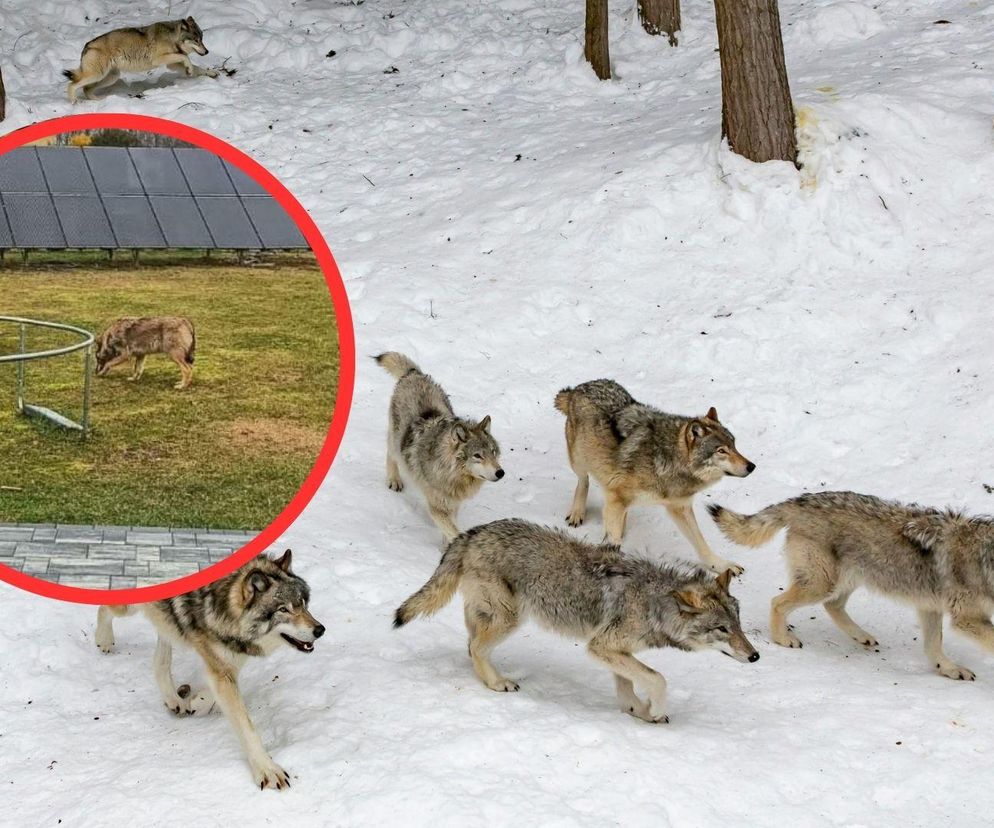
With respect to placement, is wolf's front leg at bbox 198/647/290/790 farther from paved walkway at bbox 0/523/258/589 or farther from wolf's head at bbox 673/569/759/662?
wolf's head at bbox 673/569/759/662

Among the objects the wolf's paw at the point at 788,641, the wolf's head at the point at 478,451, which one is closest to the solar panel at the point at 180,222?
the wolf's head at the point at 478,451

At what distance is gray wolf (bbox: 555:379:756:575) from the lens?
8.93m

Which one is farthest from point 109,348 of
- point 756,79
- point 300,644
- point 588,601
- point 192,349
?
point 756,79

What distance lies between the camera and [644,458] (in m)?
9.12

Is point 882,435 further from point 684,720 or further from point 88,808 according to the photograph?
point 88,808

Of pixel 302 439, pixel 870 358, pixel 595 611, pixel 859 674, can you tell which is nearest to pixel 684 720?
pixel 595 611

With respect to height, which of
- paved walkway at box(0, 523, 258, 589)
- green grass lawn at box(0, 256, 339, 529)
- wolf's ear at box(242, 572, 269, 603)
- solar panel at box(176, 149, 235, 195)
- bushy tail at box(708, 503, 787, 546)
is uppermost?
solar panel at box(176, 149, 235, 195)

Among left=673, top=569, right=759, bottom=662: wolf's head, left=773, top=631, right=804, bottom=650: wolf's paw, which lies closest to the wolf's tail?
left=673, top=569, right=759, bottom=662: wolf's head

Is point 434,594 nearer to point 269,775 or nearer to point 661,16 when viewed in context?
point 269,775

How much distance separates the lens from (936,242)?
1210cm

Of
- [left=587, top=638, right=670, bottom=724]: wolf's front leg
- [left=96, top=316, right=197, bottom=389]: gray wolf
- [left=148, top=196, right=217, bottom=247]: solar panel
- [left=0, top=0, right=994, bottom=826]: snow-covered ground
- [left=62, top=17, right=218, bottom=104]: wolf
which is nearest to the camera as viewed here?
[left=96, top=316, right=197, bottom=389]: gray wolf

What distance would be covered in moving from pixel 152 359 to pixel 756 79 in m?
9.03

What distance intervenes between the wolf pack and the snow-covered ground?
25cm

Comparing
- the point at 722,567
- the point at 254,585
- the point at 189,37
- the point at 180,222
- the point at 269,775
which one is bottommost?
the point at 722,567
